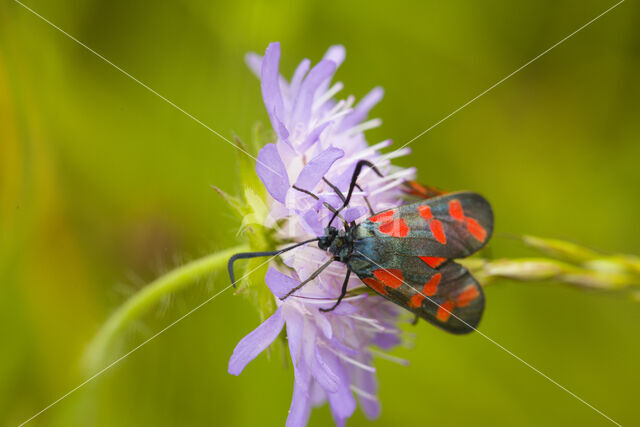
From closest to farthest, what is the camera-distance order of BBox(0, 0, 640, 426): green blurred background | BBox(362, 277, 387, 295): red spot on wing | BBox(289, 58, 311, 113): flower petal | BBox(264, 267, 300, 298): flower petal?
1. BBox(264, 267, 300, 298): flower petal
2. BBox(362, 277, 387, 295): red spot on wing
3. BBox(289, 58, 311, 113): flower petal
4. BBox(0, 0, 640, 426): green blurred background

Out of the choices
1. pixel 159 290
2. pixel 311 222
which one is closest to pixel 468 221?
pixel 311 222

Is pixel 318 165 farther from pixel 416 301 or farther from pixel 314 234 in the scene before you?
pixel 416 301

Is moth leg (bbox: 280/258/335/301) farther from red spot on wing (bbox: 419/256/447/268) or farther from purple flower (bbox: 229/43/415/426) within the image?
red spot on wing (bbox: 419/256/447/268)

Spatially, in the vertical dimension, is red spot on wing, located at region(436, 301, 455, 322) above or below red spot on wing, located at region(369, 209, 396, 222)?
below

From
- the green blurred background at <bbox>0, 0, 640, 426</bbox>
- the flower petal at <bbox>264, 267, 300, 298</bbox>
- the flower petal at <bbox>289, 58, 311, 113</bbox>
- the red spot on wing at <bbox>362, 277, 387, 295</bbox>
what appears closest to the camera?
the flower petal at <bbox>264, 267, 300, 298</bbox>

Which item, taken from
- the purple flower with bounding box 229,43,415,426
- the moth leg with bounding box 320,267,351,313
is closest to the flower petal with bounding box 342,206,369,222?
the purple flower with bounding box 229,43,415,426

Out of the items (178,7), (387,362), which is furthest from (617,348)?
(178,7)

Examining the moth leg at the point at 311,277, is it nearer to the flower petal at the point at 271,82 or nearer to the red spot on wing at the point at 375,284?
the red spot on wing at the point at 375,284

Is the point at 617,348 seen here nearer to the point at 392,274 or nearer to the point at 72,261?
the point at 392,274
